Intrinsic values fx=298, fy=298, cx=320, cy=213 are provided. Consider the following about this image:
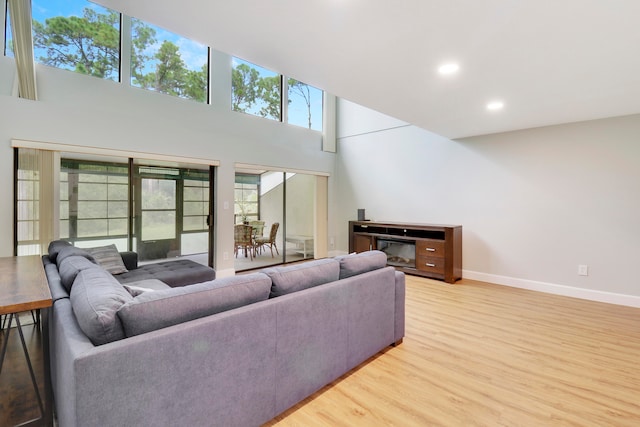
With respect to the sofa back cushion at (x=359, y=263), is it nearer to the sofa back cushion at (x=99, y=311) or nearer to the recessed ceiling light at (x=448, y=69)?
the sofa back cushion at (x=99, y=311)

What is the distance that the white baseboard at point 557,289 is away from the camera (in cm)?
363

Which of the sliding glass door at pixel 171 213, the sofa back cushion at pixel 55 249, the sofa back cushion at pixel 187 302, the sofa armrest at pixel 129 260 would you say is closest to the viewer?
the sofa back cushion at pixel 187 302

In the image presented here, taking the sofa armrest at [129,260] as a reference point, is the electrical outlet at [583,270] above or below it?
below

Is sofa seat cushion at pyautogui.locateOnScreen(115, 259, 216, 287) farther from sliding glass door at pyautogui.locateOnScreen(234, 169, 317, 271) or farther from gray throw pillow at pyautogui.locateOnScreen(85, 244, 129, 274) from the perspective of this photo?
sliding glass door at pyautogui.locateOnScreen(234, 169, 317, 271)

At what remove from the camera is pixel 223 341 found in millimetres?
1434

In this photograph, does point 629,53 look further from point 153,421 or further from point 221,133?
point 221,133

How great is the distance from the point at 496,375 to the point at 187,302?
2195 millimetres

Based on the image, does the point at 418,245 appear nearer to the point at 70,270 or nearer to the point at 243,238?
the point at 243,238

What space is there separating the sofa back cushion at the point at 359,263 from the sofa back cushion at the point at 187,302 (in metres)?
0.72

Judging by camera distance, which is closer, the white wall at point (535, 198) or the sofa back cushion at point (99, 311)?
the sofa back cushion at point (99, 311)

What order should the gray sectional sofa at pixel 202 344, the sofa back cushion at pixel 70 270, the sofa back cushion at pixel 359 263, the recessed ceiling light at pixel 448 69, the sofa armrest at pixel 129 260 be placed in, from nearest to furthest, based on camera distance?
the gray sectional sofa at pixel 202 344, the sofa back cushion at pixel 70 270, the sofa back cushion at pixel 359 263, the recessed ceiling light at pixel 448 69, the sofa armrest at pixel 129 260

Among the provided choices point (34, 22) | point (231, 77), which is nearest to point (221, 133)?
point (231, 77)

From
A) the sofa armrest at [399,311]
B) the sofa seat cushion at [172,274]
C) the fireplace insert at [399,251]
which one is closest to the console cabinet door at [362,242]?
the fireplace insert at [399,251]

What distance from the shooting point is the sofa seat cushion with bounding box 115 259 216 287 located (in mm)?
3123
